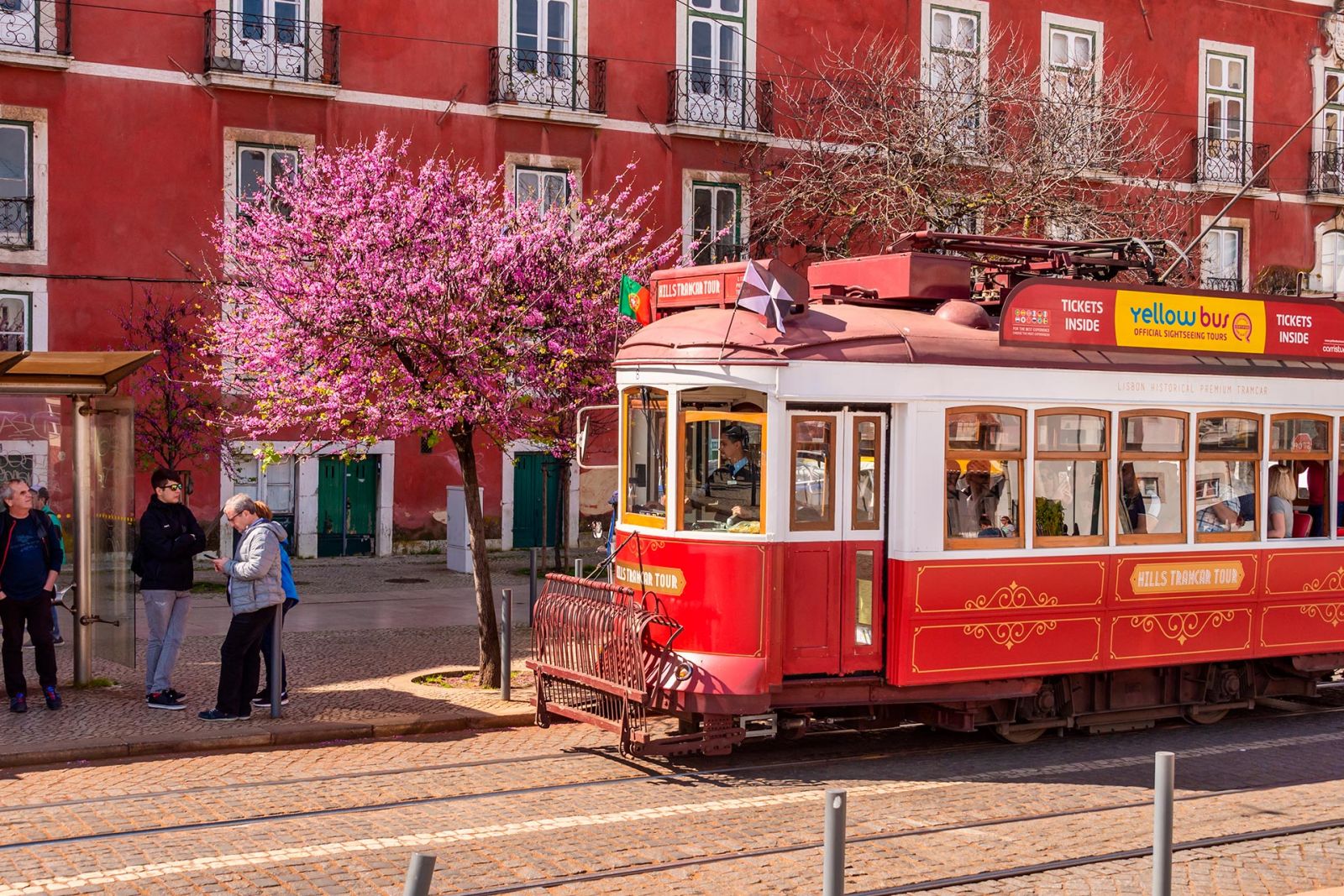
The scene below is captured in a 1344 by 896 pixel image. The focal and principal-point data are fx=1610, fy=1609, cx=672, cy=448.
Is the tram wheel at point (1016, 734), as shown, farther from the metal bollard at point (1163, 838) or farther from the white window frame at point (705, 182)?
the white window frame at point (705, 182)

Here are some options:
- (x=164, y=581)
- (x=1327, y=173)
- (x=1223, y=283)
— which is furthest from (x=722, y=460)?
(x=1327, y=173)

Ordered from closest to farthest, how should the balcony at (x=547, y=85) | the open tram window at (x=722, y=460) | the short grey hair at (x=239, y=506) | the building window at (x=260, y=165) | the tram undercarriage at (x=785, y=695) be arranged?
1. the tram undercarriage at (x=785, y=695)
2. the open tram window at (x=722, y=460)
3. the short grey hair at (x=239, y=506)
4. the building window at (x=260, y=165)
5. the balcony at (x=547, y=85)

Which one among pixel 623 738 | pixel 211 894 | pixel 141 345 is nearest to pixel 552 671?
pixel 623 738

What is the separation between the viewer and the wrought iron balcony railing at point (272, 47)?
24766mm

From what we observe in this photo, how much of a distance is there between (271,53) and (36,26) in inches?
135

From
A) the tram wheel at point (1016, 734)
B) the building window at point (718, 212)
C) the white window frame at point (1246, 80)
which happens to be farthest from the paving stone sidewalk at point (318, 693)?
the white window frame at point (1246, 80)

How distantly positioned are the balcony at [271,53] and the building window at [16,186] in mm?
2913

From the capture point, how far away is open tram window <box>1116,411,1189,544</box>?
39.4ft

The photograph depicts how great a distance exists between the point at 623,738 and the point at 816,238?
18.2m

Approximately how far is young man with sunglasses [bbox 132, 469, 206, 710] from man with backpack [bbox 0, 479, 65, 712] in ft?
2.35

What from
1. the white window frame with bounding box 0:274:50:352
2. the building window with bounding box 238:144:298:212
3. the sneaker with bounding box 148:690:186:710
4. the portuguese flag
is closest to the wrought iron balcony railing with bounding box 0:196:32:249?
the white window frame with bounding box 0:274:50:352

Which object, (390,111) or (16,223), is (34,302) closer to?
(16,223)

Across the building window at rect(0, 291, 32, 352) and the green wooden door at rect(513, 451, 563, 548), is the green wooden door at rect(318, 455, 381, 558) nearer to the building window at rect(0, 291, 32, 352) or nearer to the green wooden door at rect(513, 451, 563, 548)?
the green wooden door at rect(513, 451, 563, 548)

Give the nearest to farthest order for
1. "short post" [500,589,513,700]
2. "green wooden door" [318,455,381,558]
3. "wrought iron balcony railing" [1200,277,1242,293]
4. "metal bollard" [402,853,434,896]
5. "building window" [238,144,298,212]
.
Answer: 1. "metal bollard" [402,853,434,896]
2. "short post" [500,589,513,700]
3. "building window" [238,144,298,212]
4. "green wooden door" [318,455,381,558]
5. "wrought iron balcony railing" [1200,277,1242,293]
